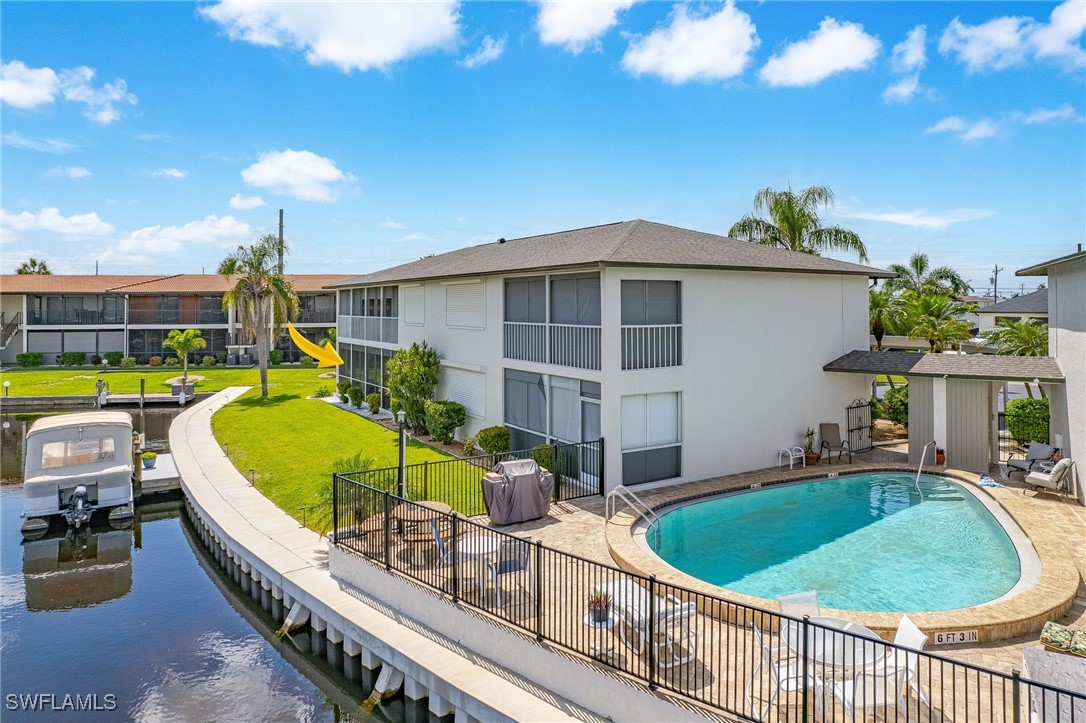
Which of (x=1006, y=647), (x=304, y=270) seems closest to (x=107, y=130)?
(x=1006, y=647)

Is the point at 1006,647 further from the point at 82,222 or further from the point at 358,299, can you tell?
the point at 82,222

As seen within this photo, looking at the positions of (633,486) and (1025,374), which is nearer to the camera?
(633,486)

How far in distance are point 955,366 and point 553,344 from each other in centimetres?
1125

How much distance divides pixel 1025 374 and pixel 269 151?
34.4 m

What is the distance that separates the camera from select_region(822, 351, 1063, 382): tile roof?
16.5 meters

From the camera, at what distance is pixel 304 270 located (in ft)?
217

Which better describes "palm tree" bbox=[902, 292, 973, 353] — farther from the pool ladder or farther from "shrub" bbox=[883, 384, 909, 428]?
the pool ladder

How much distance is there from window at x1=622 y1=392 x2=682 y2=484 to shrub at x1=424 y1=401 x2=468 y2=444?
7797 millimetres

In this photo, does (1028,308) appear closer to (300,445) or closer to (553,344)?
(553,344)

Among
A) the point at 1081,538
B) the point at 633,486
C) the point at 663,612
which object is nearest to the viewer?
the point at 663,612

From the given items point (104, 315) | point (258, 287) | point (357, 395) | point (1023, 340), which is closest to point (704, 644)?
point (1023, 340)

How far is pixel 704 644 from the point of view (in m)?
7.10

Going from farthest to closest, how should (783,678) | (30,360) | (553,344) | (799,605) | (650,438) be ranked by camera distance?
1. (30,360)
2. (553,344)
3. (650,438)
4. (799,605)
5. (783,678)

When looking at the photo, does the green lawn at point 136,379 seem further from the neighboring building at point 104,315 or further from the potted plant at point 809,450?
the potted plant at point 809,450
